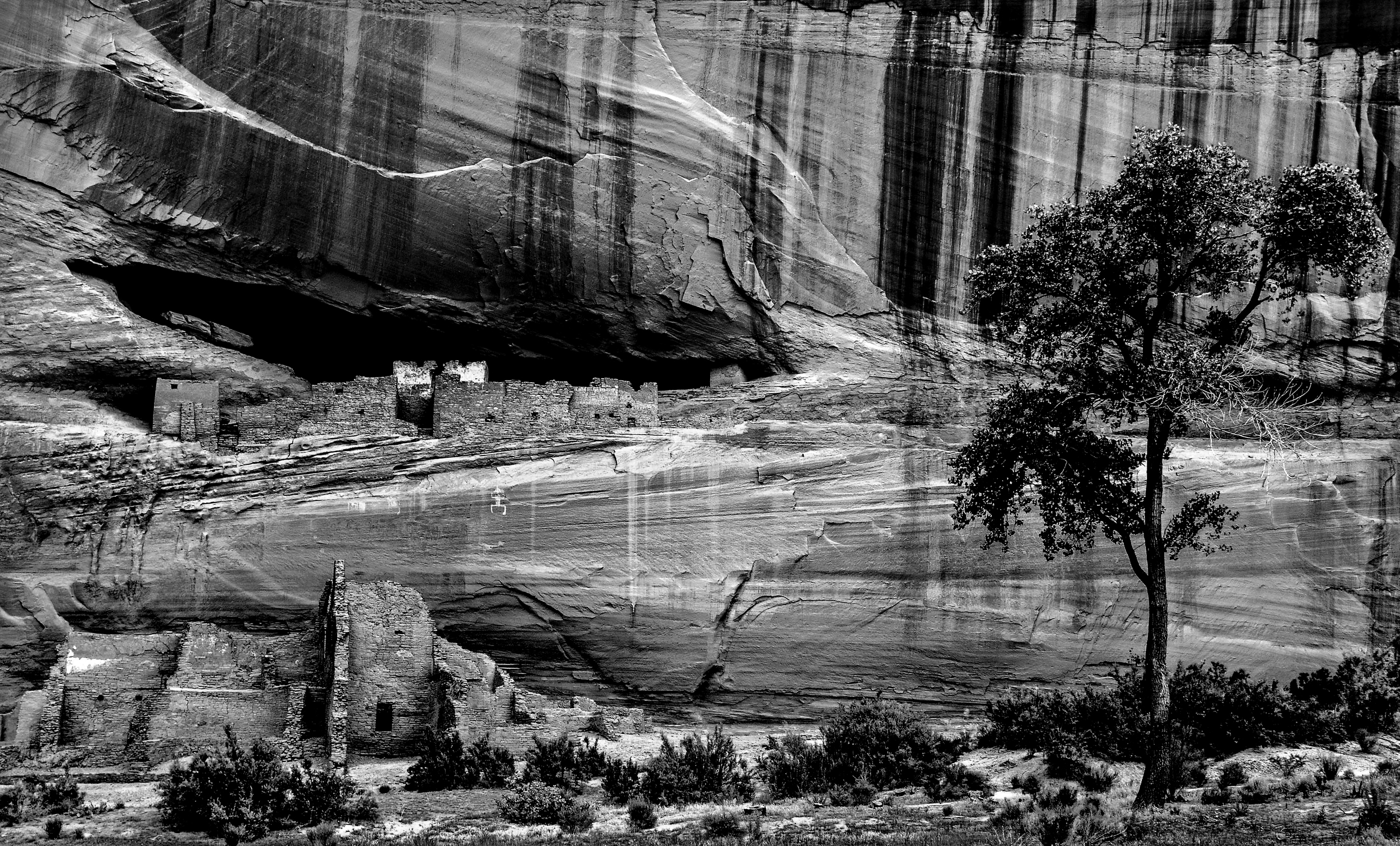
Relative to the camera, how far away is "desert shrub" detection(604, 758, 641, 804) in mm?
21688

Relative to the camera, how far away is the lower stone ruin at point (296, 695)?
2381cm

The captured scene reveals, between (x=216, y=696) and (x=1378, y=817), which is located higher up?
(x=1378, y=817)

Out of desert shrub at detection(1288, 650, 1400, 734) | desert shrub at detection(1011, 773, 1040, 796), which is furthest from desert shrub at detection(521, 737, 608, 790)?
desert shrub at detection(1288, 650, 1400, 734)

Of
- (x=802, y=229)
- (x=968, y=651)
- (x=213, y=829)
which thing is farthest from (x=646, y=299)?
(x=213, y=829)

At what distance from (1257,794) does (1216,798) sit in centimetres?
59

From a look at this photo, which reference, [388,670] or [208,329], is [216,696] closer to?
[388,670]

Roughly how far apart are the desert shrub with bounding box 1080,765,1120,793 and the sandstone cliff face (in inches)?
192

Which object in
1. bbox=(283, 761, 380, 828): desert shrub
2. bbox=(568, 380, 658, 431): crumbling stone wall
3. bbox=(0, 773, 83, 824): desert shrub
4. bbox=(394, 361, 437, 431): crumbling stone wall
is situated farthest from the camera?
bbox=(394, 361, 437, 431): crumbling stone wall

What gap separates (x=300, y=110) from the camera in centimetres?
2830

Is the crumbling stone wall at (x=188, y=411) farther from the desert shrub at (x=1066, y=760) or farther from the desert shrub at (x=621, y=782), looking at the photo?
the desert shrub at (x=1066, y=760)

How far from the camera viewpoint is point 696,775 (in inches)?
869

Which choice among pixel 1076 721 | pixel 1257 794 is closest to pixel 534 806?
pixel 1076 721

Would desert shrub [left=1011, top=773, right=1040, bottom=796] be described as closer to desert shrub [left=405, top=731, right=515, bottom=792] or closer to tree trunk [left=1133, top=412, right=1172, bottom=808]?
tree trunk [left=1133, top=412, right=1172, bottom=808]

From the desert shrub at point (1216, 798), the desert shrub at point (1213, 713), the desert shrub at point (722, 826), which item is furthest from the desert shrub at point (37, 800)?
the desert shrub at point (1216, 798)
